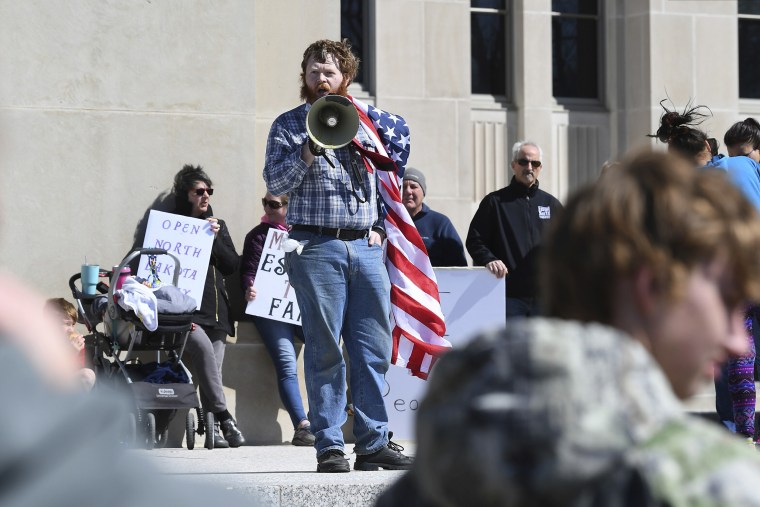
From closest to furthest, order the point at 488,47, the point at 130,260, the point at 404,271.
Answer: the point at 404,271 < the point at 130,260 < the point at 488,47

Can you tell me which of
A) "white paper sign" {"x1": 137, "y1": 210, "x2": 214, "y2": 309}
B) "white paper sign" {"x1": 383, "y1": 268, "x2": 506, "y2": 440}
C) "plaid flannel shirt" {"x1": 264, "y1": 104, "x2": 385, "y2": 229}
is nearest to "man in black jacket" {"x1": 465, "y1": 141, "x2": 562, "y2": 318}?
"white paper sign" {"x1": 383, "y1": 268, "x2": 506, "y2": 440}

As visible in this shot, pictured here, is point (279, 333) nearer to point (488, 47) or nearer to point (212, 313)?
point (212, 313)

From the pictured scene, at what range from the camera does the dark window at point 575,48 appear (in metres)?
13.3

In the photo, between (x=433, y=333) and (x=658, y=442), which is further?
(x=433, y=333)

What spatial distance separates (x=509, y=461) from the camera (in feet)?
4.26

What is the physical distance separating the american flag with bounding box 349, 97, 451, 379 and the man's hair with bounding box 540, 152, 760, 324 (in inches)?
228

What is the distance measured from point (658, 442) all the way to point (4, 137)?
0.71 meters

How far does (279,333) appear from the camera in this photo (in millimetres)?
9727

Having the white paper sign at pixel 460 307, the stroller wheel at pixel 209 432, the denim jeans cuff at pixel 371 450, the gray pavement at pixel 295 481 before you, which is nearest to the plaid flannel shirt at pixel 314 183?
the denim jeans cuff at pixel 371 450

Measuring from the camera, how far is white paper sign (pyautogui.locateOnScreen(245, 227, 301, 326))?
970 centimetres

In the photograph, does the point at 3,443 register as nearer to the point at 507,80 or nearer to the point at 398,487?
the point at 398,487

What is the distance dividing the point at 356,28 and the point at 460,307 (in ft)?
12.2

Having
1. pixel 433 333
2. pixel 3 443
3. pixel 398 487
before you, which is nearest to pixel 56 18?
pixel 433 333

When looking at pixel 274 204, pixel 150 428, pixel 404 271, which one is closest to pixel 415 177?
pixel 274 204
